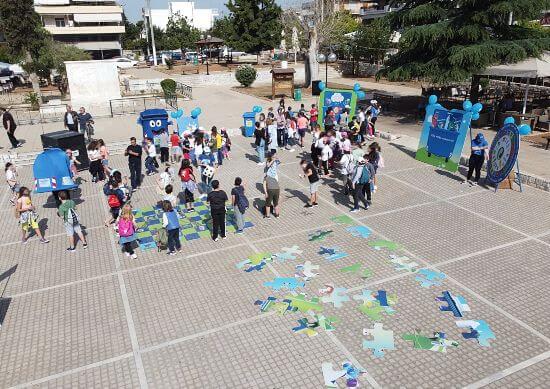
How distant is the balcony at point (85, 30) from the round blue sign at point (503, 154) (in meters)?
86.0

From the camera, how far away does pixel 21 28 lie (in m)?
31.4

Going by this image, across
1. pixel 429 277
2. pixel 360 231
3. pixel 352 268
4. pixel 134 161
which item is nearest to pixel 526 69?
pixel 360 231

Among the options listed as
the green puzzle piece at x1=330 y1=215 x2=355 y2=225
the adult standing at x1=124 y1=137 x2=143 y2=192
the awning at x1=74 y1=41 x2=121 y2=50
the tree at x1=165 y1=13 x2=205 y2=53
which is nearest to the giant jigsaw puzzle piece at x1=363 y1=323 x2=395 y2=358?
the green puzzle piece at x1=330 y1=215 x2=355 y2=225

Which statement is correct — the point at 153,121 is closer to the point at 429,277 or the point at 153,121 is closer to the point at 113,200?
the point at 113,200

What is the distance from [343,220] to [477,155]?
4778 millimetres

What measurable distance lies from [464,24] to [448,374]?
61.6 ft

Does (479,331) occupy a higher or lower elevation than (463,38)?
lower

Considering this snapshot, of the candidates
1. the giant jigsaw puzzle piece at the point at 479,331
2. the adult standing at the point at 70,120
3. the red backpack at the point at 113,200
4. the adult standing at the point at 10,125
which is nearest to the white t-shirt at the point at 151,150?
the red backpack at the point at 113,200

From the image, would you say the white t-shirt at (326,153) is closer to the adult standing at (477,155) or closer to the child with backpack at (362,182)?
the child with backpack at (362,182)

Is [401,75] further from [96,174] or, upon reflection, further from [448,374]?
[448,374]

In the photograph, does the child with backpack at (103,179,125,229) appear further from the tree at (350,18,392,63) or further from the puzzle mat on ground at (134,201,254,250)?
the tree at (350,18,392,63)

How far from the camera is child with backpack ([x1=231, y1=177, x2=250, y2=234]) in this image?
32.0ft

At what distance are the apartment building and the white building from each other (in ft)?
129

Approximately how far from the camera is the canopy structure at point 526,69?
19328mm
